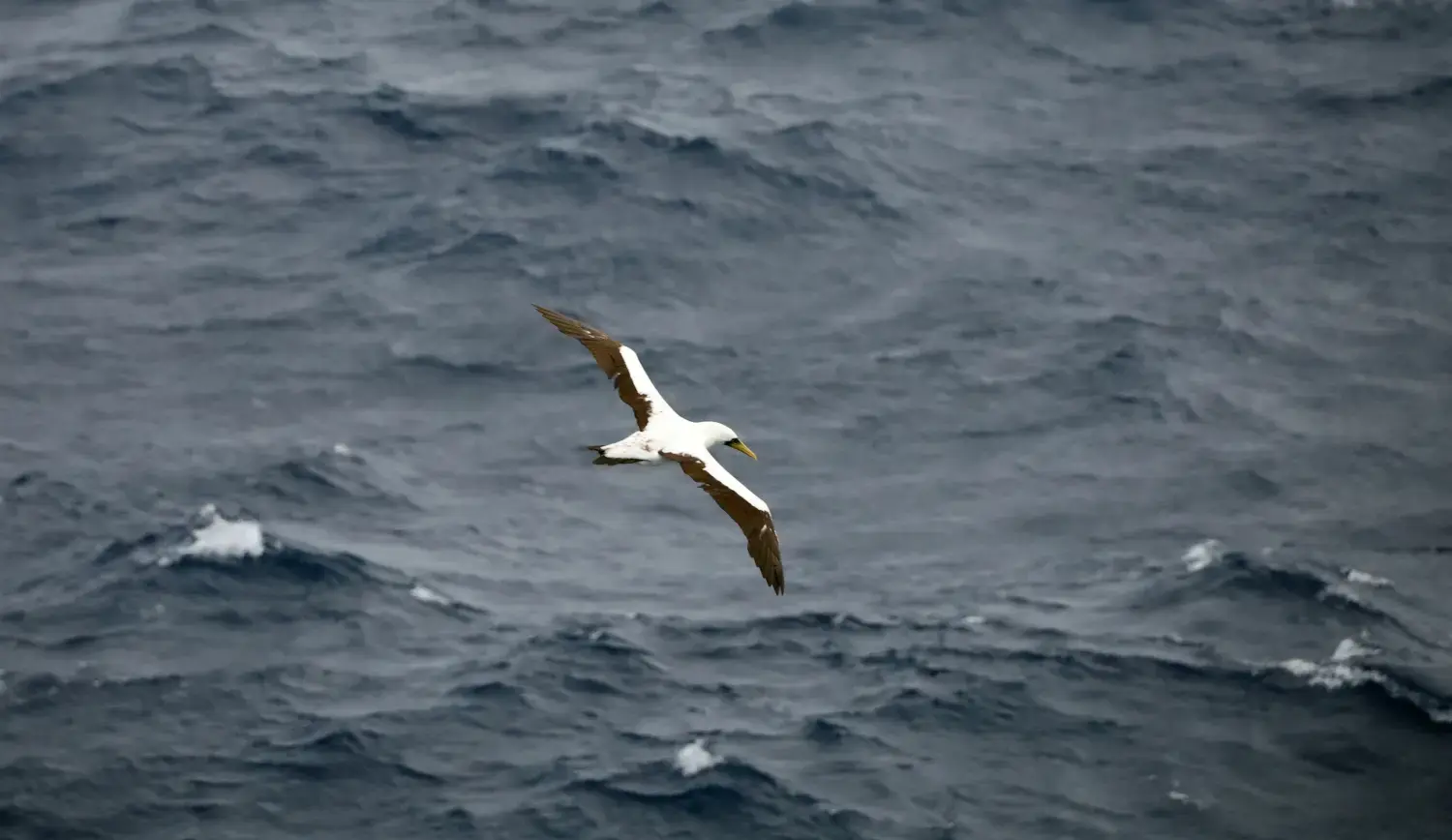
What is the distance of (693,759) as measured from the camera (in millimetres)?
44844

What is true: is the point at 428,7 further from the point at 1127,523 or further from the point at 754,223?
the point at 1127,523

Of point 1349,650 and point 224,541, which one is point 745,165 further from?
point 1349,650

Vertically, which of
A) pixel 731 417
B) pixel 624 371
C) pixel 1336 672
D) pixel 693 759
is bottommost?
pixel 693 759

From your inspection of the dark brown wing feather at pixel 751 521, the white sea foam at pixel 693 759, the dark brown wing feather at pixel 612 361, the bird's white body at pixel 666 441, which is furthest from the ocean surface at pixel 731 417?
the dark brown wing feather at pixel 751 521

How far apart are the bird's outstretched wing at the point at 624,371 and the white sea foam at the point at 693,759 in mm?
11744

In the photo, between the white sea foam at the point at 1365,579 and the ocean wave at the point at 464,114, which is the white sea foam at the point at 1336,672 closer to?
the white sea foam at the point at 1365,579

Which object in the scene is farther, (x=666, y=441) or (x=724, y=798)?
(x=724, y=798)

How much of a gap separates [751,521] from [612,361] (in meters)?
Answer: 4.37

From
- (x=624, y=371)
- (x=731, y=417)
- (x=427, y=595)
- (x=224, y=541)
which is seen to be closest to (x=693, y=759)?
(x=427, y=595)

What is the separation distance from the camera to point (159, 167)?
63.0 m

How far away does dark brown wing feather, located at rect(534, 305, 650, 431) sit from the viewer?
3475 centimetres

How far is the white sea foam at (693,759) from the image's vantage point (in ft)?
146

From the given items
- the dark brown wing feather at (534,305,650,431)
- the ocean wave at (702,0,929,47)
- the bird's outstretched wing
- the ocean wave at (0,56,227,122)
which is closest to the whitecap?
the bird's outstretched wing

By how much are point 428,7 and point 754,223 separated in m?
17.1
